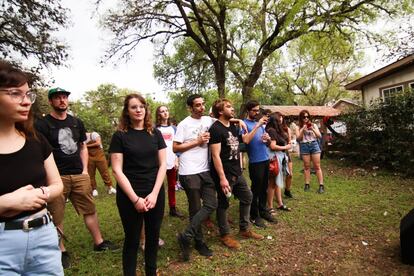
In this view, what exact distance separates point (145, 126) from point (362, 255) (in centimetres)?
331

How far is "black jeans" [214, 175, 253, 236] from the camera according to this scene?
4.26 meters

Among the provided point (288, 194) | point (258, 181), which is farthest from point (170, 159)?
point (288, 194)

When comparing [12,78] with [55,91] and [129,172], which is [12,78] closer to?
[129,172]

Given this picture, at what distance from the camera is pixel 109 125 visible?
18.8m

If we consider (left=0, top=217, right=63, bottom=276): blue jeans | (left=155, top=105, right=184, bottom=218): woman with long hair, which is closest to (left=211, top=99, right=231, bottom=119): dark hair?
(left=155, top=105, right=184, bottom=218): woman with long hair

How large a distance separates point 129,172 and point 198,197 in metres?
1.29

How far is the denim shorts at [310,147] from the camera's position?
711 centimetres

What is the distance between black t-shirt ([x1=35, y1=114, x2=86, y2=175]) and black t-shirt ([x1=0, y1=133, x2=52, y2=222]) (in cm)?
190

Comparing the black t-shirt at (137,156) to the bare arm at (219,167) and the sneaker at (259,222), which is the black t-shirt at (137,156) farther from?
the sneaker at (259,222)

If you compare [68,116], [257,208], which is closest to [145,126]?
[68,116]

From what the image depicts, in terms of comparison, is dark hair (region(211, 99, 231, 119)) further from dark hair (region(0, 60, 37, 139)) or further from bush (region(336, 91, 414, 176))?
bush (region(336, 91, 414, 176))

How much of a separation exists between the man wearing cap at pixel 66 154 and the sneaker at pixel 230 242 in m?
1.86

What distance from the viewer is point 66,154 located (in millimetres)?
3867


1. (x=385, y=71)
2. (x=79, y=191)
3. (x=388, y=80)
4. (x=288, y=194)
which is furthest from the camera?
(x=388, y=80)
